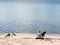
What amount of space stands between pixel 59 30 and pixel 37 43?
43.9 ft

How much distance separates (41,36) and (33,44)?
355 cm

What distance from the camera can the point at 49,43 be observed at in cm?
1742

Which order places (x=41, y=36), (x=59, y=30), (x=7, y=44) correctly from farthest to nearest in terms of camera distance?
(x=59, y=30) → (x=41, y=36) → (x=7, y=44)

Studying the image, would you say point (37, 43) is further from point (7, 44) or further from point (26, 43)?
point (7, 44)

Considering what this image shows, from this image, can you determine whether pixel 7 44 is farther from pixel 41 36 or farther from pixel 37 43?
pixel 41 36

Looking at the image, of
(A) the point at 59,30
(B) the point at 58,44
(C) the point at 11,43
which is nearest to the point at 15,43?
(C) the point at 11,43

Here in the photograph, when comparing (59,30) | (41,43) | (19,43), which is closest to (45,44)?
(41,43)

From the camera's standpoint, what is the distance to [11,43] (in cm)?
1709

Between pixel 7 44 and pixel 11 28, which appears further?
pixel 11 28

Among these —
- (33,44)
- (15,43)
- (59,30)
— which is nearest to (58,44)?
(33,44)

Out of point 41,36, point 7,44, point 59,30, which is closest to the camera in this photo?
point 7,44

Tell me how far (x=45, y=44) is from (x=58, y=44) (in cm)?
90

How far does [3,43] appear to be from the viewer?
17094 millimetres

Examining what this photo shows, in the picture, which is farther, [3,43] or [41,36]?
[41,36]
